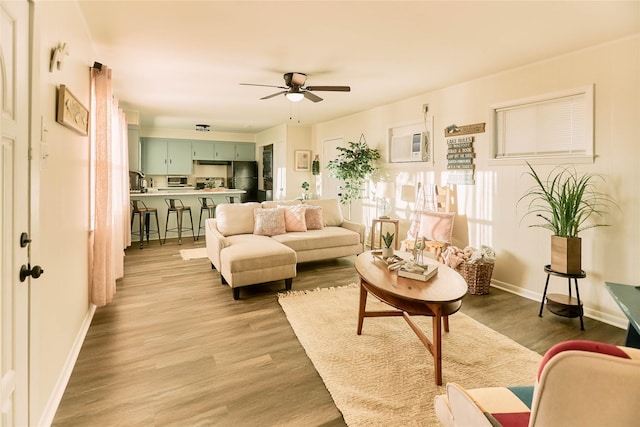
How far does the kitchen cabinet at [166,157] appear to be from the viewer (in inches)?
329

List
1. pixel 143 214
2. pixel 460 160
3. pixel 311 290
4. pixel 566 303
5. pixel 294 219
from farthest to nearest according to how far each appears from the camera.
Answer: pixel 143 214 → pixel 294 219 → pixel 460 160 → pixel 311 290 → pixel 566 303

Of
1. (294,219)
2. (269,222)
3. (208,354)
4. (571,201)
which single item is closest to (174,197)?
(269,222)

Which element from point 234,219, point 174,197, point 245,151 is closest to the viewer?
point 234,219

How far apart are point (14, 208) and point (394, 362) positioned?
227 centimetres

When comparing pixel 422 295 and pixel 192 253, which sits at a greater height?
pixel 422 295

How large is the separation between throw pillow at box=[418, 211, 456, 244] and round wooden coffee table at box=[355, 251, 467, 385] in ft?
5.25

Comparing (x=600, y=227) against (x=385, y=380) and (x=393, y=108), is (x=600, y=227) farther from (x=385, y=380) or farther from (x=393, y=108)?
(x=393, y=108)

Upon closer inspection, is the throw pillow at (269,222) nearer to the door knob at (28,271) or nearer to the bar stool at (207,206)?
the bar stool at (207,206)

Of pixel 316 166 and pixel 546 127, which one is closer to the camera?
pixel 546 127

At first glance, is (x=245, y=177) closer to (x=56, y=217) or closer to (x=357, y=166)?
(x=357, y=166)

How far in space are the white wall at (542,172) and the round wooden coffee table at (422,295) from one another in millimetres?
1571

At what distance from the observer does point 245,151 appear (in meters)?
9.67

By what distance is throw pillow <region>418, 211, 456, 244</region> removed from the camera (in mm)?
4258

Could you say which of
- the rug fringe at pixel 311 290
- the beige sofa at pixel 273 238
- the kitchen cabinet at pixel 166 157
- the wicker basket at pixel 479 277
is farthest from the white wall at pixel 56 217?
the kitchen cabinet at pixel 166 157
